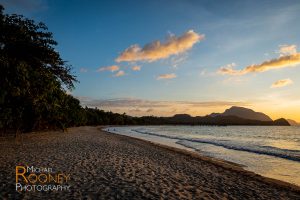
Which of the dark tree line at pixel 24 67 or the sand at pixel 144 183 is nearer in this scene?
the sand at pixel 144 183

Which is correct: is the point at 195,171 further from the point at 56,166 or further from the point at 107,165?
the point at 56,166

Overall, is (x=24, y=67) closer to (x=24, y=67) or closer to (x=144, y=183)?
(x=24, y=67)

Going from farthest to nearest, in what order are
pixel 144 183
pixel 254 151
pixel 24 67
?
pixel 254 151
pixel 24 67
pixel 144 183

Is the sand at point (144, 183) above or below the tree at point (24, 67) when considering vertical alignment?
below

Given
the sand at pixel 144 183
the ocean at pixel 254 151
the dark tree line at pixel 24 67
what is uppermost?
the dark tree line at pixel 24 67

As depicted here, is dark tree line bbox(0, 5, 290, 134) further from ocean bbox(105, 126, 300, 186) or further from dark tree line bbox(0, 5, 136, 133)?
ocean bbox(105, 126, 300, 186)

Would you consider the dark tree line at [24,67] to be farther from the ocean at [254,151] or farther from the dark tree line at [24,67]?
the ocean at [254,151]

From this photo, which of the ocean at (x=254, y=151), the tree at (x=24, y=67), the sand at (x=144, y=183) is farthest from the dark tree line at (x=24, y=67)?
the ocean at (x=254, y=151)

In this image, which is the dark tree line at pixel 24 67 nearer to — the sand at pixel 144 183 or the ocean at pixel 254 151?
the sand at pixel 144 183

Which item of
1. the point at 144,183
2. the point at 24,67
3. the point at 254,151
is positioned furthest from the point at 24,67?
the point at 254,151

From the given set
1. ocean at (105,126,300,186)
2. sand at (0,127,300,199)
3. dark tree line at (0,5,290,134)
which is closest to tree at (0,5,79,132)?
dark tree line at (0,5,290,134)

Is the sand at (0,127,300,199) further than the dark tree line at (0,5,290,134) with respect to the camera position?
No

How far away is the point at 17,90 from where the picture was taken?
17172 millimetres

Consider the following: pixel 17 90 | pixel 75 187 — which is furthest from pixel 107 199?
pixel 17 90
